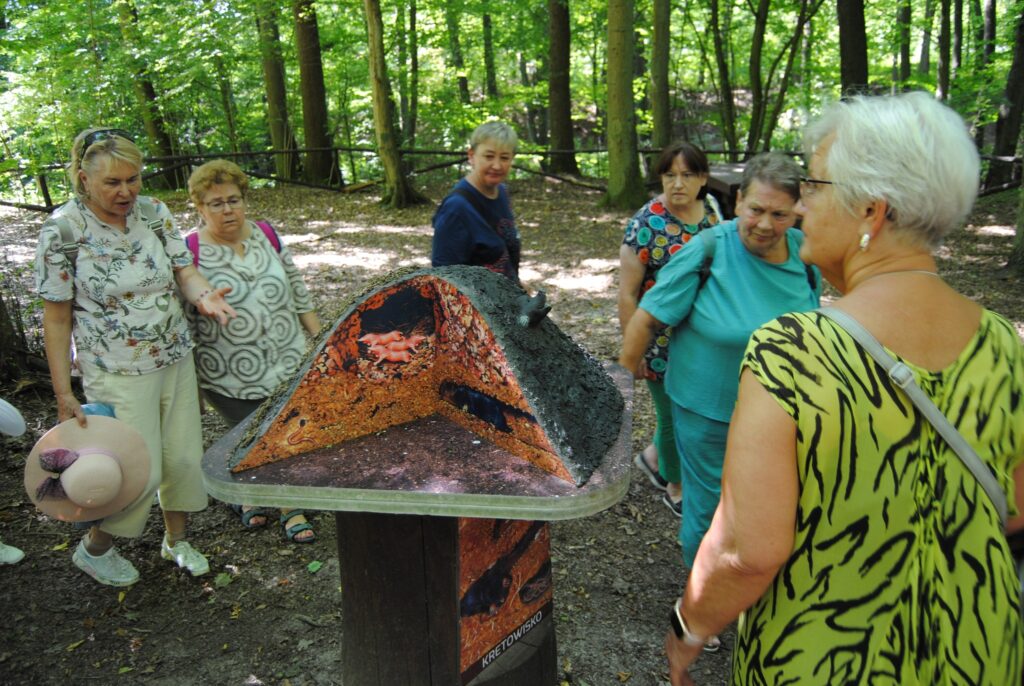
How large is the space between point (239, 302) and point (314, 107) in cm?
1122

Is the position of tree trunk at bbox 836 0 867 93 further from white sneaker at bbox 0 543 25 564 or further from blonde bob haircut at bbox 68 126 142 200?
white sneaker at bbox 0 543 25 564

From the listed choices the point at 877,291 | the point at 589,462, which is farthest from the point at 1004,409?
the point at 589,462

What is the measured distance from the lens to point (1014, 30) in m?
11.3

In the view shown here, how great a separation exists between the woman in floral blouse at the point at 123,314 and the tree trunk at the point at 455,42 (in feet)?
37.6

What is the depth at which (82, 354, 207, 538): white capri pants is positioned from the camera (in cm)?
287

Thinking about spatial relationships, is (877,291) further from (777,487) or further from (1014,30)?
(1014,30)

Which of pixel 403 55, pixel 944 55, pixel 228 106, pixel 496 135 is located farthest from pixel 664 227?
pixel 228 106

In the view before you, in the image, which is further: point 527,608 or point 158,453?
point 158,453

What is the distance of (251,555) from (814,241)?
9.70 ft

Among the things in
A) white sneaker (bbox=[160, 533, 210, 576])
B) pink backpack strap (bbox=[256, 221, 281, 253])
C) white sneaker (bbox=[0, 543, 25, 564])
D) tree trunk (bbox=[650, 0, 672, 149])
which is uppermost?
tree trunk (bbox=[650, 0, 672, 149])

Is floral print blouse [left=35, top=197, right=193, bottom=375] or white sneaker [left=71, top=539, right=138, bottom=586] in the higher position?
floral print blouse [left=35, top=197, right=193, bottom=375]

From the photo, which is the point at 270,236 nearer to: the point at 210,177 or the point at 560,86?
the point at 210,177

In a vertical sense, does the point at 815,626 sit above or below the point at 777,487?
below

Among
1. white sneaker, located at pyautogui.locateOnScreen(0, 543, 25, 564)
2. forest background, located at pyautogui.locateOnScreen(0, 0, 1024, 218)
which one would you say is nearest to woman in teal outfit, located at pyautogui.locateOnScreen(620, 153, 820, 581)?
white sneaker, located at pyautogui.locateOnScreen(0, 543, 25, 564)
